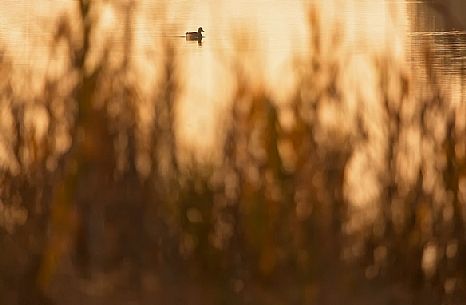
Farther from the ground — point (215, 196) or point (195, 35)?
point (195, 35)

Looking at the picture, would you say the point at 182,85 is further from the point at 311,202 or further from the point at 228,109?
the point at 311,202

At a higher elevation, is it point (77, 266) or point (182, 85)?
point (182, 85)

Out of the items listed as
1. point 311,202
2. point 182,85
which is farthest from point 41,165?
point 311,202

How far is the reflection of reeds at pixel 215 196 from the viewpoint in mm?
3457

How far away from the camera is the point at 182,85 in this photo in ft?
11.6

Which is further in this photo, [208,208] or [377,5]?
[377,5]

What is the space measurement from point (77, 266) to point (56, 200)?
15cm

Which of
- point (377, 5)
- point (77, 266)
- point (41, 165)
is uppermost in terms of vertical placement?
point (377, 5)

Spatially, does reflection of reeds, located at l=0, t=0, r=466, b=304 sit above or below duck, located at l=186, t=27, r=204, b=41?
below

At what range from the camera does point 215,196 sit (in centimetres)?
347

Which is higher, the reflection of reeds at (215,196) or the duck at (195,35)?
the duck at (195,35)

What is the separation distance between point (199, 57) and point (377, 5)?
50 cm

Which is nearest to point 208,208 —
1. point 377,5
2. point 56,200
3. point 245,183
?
point 245,183

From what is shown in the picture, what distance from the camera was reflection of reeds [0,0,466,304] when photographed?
346 centimetres
